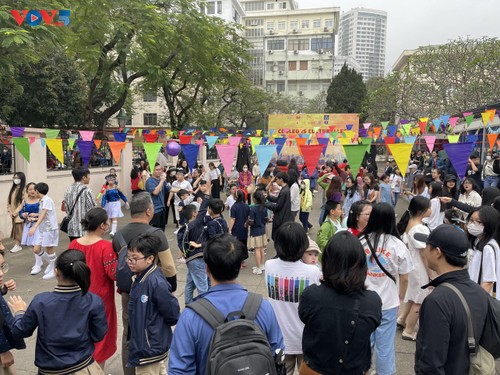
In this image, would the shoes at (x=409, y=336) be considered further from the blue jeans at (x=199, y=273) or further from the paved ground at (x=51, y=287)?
the blue jeans at (x=199, y=273)

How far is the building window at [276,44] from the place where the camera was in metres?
62.5

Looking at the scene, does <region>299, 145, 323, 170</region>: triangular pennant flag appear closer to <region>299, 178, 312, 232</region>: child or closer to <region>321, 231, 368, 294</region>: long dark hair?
<region>299, 178, 312, 232</region>: child

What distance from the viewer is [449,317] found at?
6.17 ft

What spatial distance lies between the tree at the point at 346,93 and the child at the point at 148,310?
139ft

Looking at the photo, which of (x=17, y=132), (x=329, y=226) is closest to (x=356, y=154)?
(x=329, y=226)

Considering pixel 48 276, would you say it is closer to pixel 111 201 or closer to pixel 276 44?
pixel 111 201

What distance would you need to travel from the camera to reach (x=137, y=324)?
8.61 ft

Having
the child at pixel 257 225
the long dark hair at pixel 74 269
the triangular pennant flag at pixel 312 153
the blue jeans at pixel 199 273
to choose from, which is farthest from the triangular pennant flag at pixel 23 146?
the long dark hair at pixel 74 269

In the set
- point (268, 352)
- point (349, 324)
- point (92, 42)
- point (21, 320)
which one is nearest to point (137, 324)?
point (21, 320)

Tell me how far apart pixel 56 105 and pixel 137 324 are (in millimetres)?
22820

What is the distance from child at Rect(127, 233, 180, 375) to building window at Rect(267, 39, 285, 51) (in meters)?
64.1

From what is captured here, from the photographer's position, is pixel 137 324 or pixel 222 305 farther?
Result: pixel 137 324

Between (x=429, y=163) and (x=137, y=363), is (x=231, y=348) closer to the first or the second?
(x=137, y=363)

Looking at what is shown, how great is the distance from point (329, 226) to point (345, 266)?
7.95 ft
